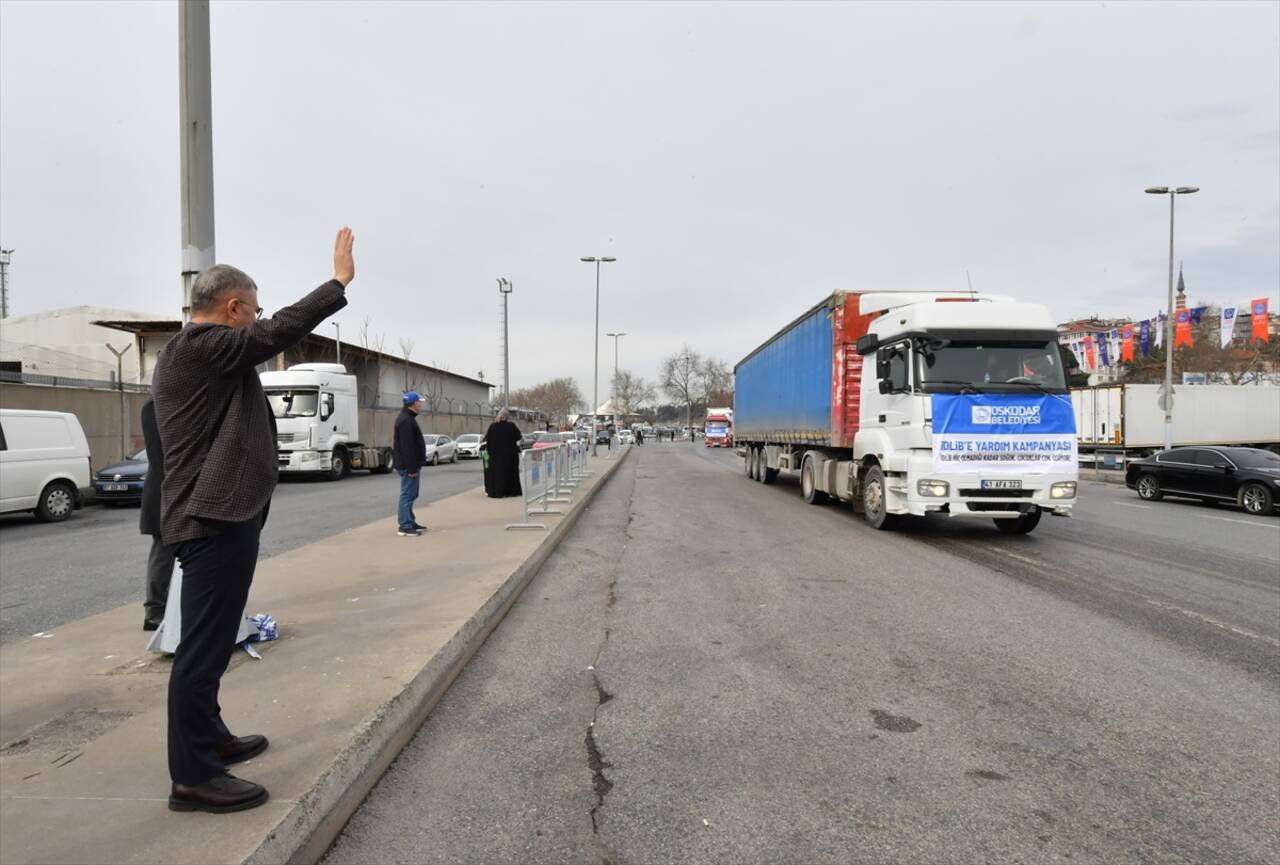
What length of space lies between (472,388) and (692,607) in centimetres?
7433

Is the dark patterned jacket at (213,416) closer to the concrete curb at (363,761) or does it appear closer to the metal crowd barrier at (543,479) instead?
the concrete curb at (363,761)

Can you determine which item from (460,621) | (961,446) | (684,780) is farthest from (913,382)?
(684,780)

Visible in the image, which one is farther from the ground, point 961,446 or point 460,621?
point 961,446

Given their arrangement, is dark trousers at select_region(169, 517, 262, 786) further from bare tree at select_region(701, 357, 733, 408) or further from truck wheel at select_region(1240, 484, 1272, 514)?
bare tree at select_region(701, 357, 733, 408)

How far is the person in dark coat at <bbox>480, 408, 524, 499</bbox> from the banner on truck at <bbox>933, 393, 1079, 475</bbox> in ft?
24.8

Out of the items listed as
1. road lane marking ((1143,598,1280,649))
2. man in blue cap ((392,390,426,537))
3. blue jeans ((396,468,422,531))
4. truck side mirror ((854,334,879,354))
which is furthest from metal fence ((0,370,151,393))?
road lane marking ((1143,598,1280,649))

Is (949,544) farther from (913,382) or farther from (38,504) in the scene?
(38,504)

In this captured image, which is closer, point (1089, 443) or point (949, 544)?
point (949, 544)

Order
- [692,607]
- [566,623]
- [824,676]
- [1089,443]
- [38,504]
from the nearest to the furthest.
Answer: [824,676]
[566,623]
[692,607]
[38,504]
[1089,443]

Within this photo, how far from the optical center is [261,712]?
3723 millimetres

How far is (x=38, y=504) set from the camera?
504 inches

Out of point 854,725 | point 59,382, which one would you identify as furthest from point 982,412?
point 59,382

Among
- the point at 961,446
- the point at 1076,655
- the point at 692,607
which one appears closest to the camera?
the point at 1076,655

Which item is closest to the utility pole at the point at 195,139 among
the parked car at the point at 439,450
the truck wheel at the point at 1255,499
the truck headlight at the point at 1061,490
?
the truck headlight at the point at 1061,490
